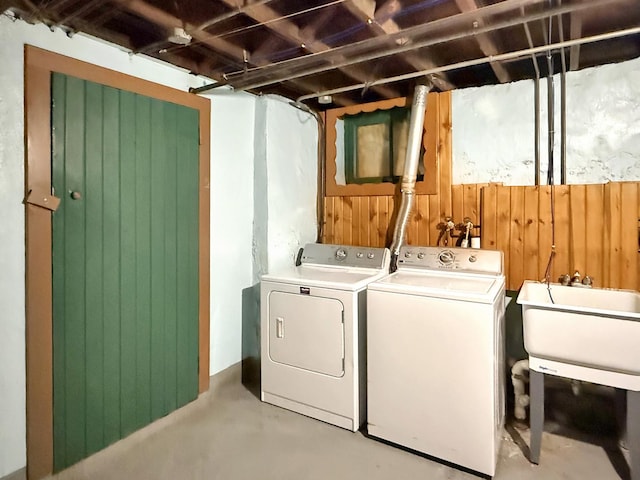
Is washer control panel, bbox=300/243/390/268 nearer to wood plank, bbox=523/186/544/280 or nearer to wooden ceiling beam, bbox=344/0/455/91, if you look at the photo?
wood plank, bbox=523/186/544/280

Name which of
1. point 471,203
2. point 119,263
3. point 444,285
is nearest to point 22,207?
point 119,263

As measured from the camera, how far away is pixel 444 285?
2.08 m

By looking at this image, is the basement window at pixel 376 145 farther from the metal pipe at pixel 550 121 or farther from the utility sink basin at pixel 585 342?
the utility sink basin at pixel 585 342

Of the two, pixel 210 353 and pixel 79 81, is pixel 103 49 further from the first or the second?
pixel 210 353

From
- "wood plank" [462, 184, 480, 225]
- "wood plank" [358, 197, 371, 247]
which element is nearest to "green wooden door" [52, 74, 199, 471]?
"wood plank" [358, 197, 371, 247]

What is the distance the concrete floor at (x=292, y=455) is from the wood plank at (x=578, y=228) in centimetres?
95

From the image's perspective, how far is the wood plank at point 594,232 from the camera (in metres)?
2.25

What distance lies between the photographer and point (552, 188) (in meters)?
2.37

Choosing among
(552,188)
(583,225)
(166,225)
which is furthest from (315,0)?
(583,225)

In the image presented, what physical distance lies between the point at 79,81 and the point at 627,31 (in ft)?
8.38

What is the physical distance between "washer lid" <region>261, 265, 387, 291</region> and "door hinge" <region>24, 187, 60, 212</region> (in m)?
1.21

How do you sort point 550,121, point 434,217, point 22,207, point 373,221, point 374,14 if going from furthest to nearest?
point 373,221 < point 434,217 < point 550,121 < point 374,14 < point 22,207

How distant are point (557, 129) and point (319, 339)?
6.36ft

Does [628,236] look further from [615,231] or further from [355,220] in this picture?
[355,220]
